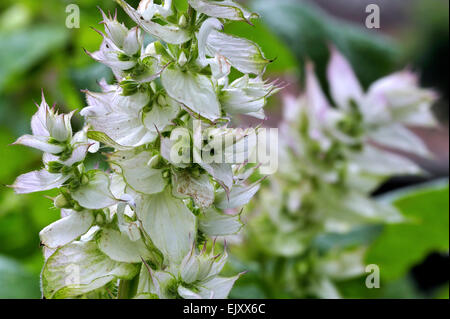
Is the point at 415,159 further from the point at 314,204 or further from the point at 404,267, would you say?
the point at 314,204

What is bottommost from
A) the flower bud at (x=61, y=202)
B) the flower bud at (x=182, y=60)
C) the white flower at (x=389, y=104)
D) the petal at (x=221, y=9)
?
the white flower at (x=389, y=104)

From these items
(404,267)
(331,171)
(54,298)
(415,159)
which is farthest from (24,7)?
(415,159)

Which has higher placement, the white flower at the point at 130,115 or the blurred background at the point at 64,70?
the white flower at the point at 130,115

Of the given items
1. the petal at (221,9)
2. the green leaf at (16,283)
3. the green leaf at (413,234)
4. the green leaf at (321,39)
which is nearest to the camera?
the petal at (221,9)

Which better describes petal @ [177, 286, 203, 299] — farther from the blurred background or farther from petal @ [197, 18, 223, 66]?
the blurred background

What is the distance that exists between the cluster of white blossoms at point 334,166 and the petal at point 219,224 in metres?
0.40

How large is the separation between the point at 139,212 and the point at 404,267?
0.70 m

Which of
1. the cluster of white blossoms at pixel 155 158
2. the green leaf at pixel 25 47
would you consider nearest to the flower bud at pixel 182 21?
the cluster of white blossoms at pixel 155 158

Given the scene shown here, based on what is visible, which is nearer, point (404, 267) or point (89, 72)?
point (89, 72)

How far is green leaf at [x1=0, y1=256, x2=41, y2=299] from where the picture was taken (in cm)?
66

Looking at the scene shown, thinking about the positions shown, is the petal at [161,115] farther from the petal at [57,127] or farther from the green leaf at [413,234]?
the green leaf at [413,234]

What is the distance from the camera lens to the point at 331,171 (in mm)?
824

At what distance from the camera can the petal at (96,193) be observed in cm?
39

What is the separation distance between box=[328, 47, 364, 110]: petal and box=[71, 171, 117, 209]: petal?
521 millimetres
